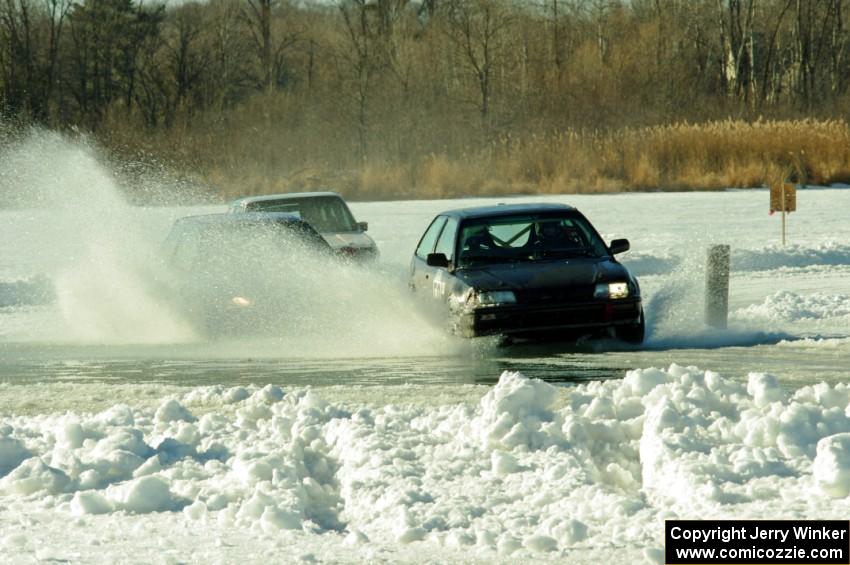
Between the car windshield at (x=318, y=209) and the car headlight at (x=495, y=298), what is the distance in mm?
6979

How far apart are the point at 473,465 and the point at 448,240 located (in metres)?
5.99

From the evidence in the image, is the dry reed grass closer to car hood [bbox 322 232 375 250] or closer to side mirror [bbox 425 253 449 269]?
car hood [bbox 322 232 375 250]

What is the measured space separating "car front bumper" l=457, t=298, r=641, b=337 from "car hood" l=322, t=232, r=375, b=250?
5711 millimetres

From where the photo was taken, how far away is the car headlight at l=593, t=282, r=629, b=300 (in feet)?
38.6

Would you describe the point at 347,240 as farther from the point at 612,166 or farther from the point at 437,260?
the point at 612,166

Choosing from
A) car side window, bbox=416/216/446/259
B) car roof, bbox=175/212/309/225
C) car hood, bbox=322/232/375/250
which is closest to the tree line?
car hood, bbox=322/232/375/250

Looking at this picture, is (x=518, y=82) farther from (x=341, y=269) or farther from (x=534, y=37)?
(x=341, y=269)

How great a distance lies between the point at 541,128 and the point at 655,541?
39.6m

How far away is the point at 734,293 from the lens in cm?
1706

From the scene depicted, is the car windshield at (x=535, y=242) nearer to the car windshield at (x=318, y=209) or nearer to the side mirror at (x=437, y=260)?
the side mirror at (x=437, y=260)

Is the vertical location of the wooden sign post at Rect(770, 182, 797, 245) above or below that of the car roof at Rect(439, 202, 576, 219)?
below

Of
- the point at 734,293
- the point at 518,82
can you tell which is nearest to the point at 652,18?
the point at 518,82

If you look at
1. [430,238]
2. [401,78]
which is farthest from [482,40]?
[430,238]

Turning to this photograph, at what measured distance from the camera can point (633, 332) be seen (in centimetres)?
1202
